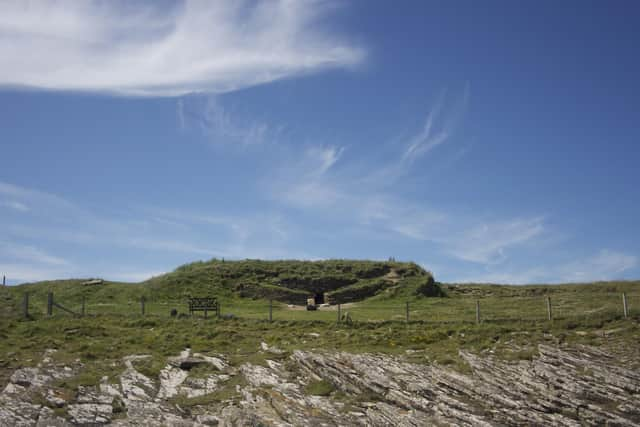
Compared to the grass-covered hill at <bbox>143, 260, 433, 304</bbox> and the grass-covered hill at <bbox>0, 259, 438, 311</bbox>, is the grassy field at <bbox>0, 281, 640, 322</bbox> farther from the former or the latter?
the grass-covered hill at <bbox>143, 260, 433, 304</bbox>

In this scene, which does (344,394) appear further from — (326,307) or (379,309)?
(326,307)

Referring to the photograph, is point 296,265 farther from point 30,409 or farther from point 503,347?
point 30,409

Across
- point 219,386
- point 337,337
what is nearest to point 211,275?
point 337,337

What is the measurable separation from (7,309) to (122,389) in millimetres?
27055

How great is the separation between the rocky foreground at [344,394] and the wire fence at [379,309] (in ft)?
44.6

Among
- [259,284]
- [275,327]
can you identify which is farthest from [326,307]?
[275,327]

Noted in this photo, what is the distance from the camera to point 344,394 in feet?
70.2

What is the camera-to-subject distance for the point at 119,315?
40.8 m

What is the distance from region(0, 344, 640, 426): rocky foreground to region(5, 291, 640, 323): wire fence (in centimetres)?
1361

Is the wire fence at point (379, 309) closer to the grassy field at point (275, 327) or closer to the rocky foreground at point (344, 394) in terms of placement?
the grassy field at point (275, 327)

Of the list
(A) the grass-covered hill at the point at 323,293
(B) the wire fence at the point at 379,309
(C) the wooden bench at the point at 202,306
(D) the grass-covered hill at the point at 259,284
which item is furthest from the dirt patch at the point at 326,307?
(C) the wooden bench at the point at 202,306

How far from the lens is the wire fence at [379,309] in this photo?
126 feet

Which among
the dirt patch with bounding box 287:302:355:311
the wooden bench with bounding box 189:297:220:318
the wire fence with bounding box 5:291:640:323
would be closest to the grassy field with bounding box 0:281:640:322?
the wire fence with bounding box 5:291:640:323

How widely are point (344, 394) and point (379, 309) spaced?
2746cm
